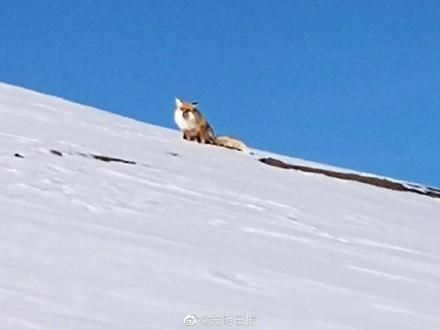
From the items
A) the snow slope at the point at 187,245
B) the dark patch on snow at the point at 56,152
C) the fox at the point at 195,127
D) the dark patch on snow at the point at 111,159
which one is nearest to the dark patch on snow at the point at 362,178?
the fox at the point at 195,127

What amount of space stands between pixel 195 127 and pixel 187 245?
6.05m

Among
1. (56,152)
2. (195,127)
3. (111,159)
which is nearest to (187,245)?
(56,152)

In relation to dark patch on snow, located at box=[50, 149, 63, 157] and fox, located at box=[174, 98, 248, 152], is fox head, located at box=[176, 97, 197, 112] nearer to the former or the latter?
fox, located at box=[174, 98, 248, 152]

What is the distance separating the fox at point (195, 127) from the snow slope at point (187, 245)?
1.42m

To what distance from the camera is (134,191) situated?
699 cm

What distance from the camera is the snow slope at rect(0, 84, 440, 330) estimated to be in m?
4.07

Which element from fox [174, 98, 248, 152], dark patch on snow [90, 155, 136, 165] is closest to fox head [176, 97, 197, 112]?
fox [174, 98, 248, 152]

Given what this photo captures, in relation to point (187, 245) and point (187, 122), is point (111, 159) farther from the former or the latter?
point (187, 122)

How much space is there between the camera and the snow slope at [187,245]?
407 centimetres

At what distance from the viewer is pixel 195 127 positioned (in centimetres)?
1138

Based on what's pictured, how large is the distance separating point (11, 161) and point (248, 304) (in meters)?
3.01

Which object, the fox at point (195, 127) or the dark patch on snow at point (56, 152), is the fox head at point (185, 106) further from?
the dark patch on snow at point (56, 152)

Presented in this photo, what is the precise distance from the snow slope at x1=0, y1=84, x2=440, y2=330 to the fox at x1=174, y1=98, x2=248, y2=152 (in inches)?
56.0

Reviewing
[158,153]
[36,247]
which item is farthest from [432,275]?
[158,153]
